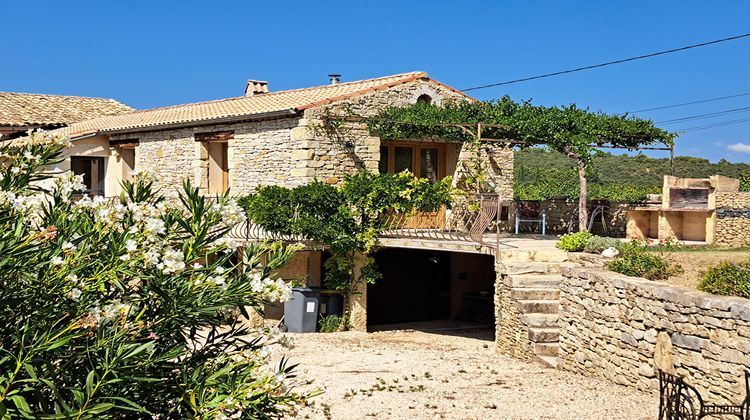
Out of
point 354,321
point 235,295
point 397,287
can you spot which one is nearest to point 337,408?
point 235,295

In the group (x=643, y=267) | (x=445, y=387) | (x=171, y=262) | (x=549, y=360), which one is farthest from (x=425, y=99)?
A: (x=171, y=262)

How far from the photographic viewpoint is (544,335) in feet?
36.2

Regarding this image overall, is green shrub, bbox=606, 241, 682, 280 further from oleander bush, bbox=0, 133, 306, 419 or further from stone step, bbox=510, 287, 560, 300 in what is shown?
oleander bush, bbox=0, 133, 306, 419

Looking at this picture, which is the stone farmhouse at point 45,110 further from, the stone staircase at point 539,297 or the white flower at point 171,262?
the white flower at point 171,262

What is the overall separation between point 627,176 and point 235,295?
3992 cm

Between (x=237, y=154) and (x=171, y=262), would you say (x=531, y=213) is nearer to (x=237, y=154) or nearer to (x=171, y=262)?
(x=237, y=154)

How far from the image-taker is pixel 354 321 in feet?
47.5

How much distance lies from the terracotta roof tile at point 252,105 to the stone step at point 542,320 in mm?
6327

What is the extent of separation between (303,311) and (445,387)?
502 centimetres

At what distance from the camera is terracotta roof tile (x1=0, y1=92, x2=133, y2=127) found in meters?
22.5

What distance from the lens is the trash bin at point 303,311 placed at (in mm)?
14016

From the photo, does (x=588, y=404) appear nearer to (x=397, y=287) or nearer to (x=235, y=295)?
(x=235, y=295)

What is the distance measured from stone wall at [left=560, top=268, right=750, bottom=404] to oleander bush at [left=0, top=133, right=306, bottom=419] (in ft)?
17.3

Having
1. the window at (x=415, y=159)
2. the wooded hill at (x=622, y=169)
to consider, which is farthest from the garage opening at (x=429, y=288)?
the wooded hill at (x=622, y=169)
